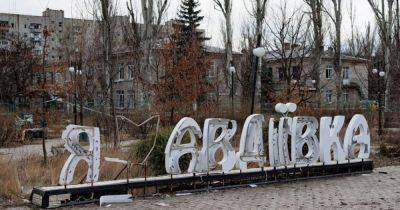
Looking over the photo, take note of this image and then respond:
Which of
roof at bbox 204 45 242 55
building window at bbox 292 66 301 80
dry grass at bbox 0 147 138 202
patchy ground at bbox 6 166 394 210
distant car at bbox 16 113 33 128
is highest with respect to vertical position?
roof at bbox 204 45 242 55

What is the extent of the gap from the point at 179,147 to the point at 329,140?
4.14 m

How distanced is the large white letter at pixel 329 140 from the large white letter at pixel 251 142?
1845 millimetres

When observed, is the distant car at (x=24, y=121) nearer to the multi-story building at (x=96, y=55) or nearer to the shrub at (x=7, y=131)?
the shrub at (x=7, y=131)

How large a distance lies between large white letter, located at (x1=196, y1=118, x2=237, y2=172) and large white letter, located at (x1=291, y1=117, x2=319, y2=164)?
1604 mm

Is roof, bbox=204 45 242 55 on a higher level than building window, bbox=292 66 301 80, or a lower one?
higher

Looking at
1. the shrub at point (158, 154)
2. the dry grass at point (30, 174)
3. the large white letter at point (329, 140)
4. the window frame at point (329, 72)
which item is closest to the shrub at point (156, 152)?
the shrub at point (158, 154)

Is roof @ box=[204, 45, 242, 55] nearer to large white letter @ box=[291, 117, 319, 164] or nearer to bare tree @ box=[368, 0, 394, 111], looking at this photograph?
bare tree @ box=[368, 0, 394, 111]

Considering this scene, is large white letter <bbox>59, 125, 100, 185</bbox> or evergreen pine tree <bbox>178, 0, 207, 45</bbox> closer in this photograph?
large white letter <bbox>59, 125, 100, 185</bbox>

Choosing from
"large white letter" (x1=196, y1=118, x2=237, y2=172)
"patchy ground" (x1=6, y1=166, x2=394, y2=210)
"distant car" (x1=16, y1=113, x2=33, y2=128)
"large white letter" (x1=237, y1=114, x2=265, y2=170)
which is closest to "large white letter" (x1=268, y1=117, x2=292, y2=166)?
"large white letter" (x1=237, y1=114, x2=265, y2=170)

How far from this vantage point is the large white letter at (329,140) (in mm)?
12367

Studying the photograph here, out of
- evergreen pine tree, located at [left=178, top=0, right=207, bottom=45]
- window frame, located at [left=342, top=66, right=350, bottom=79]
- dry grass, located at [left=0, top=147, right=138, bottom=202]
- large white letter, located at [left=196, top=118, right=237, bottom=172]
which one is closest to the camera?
dry grass, located at [left=0, top=147, right=138, bottom=202]

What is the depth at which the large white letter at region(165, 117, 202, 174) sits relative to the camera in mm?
10039

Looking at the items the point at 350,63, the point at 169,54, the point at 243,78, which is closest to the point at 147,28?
the point at 169,54

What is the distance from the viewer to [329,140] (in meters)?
12.5
